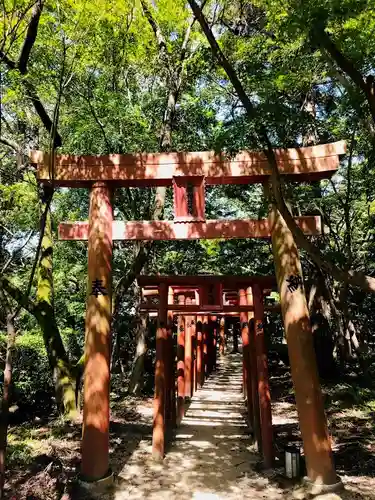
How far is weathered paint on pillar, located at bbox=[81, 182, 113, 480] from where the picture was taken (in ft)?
17.6

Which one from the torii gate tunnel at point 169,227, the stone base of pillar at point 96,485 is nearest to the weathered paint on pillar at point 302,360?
the torii gate tunnel at point 169,227

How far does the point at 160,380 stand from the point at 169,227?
9.43ft

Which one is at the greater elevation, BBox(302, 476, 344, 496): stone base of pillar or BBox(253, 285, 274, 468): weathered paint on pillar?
BBox(253, 285, 274, 468): weathered paint on pillar

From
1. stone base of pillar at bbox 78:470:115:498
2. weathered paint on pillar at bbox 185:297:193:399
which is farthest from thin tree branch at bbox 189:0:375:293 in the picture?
weathered paint on pillar at bbox 185:297:193:399

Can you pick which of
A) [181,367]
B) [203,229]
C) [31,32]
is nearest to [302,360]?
[203,229]

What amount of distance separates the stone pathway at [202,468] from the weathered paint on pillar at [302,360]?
751 millimetres

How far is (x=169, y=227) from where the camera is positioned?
6.00m

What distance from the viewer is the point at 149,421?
31.6 feet

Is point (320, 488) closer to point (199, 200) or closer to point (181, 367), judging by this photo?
point (199, 200)

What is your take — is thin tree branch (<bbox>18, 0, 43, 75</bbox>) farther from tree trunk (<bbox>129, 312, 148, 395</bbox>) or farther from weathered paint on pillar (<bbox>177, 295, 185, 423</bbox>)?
tree trunk (<bbox>129, 312, 148, 395</bbox>)

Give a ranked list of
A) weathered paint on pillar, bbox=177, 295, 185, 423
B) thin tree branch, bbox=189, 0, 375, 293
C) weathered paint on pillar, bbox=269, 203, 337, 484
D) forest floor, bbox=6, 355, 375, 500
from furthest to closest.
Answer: weathered paint on pillar, bbox=177, 295, 185, 423 < forest floor, bbox=6, 355, 375, 500 < weathered paint on pillar, bbox=269, 203, 337, 484 < thin tree branch, bbox=189, 0, 375, 293

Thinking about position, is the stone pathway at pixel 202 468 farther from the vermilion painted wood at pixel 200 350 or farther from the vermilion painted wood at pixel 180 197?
the vermilion painted wood at pixel 200 350

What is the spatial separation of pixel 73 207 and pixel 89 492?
952cm

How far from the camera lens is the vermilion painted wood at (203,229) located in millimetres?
5965
